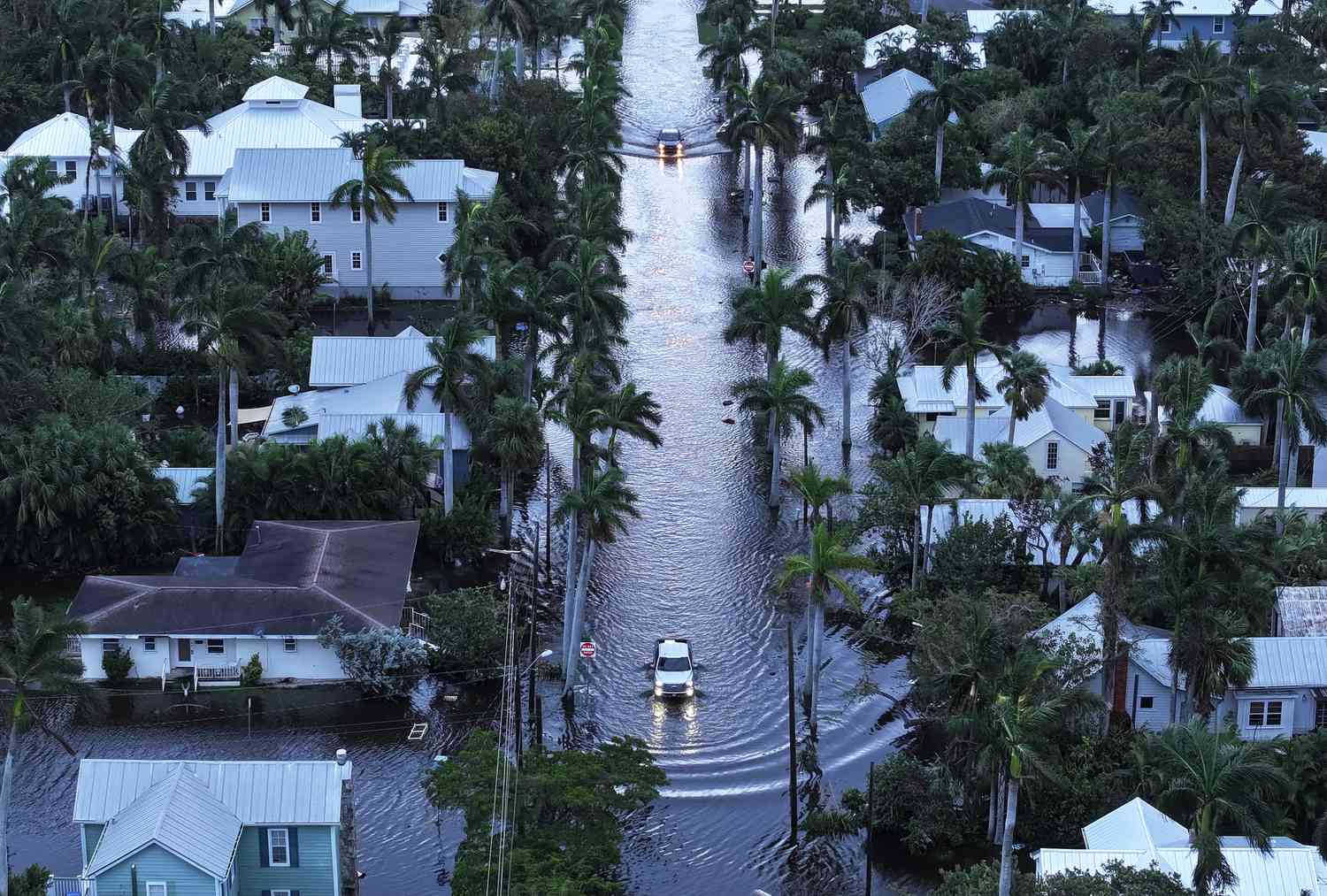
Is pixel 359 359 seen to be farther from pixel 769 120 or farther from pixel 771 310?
pixel 769 120

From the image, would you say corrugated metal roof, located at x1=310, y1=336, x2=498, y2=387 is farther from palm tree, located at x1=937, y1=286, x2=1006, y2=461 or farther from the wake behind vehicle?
the wake behind vehicle

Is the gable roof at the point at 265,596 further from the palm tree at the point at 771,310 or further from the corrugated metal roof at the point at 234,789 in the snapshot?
the palm tree at the point at 771,310

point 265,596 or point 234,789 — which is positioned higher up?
point 265,596

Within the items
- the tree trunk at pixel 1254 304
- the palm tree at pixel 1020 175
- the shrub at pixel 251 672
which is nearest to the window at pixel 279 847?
the shrub at pixel 251 672

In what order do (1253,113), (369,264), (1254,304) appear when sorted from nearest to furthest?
(1254,304), (369,264), (1253,113)

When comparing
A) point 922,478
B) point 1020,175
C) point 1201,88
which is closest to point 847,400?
point 922,478

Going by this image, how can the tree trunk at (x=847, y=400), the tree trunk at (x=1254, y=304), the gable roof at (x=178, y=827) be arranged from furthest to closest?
1. the tree trunk at (x=1254, y=304)
2. the tree trunk at (x=847, y=400)
3. the gable roof at (x=178, y=827)

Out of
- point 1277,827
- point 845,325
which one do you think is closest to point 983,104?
point 845,325
